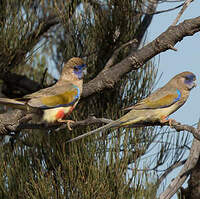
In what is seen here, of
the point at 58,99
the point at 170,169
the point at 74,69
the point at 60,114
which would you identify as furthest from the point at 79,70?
the point at 170,169

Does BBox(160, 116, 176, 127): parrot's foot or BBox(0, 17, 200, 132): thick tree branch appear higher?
BBox(0, 17, 200, 132): thick tree branch

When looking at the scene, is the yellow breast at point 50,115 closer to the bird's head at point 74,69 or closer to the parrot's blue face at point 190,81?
the bird's head at point 74,69

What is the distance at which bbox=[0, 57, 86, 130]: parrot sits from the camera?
11.2 ft

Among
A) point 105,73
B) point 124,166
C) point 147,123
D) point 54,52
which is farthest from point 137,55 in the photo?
point 54,52

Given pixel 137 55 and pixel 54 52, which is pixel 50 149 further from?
pixel 54 52

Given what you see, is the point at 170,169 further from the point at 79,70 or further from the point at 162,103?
the point at 79,70

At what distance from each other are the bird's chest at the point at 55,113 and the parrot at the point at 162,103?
500 millimetres

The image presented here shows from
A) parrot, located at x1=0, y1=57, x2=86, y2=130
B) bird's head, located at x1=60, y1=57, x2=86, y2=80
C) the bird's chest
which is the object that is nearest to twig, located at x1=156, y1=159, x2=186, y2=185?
parrot, located at x1=0, y1=57, x2=86, y2=130

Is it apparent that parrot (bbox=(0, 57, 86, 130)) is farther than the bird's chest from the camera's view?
No

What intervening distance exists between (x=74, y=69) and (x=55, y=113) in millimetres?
430

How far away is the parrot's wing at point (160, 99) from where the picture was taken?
3607mm

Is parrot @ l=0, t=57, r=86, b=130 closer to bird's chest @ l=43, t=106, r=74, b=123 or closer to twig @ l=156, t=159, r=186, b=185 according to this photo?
bird's chest @ l=43, t=106, r=74, b=123

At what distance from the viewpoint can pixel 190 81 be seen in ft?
13.2

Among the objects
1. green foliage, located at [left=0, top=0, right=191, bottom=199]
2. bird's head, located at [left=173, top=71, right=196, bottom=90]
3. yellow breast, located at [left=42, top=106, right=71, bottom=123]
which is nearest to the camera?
green foliage, located at [left=0, top=0, right=191, bottom=199]
